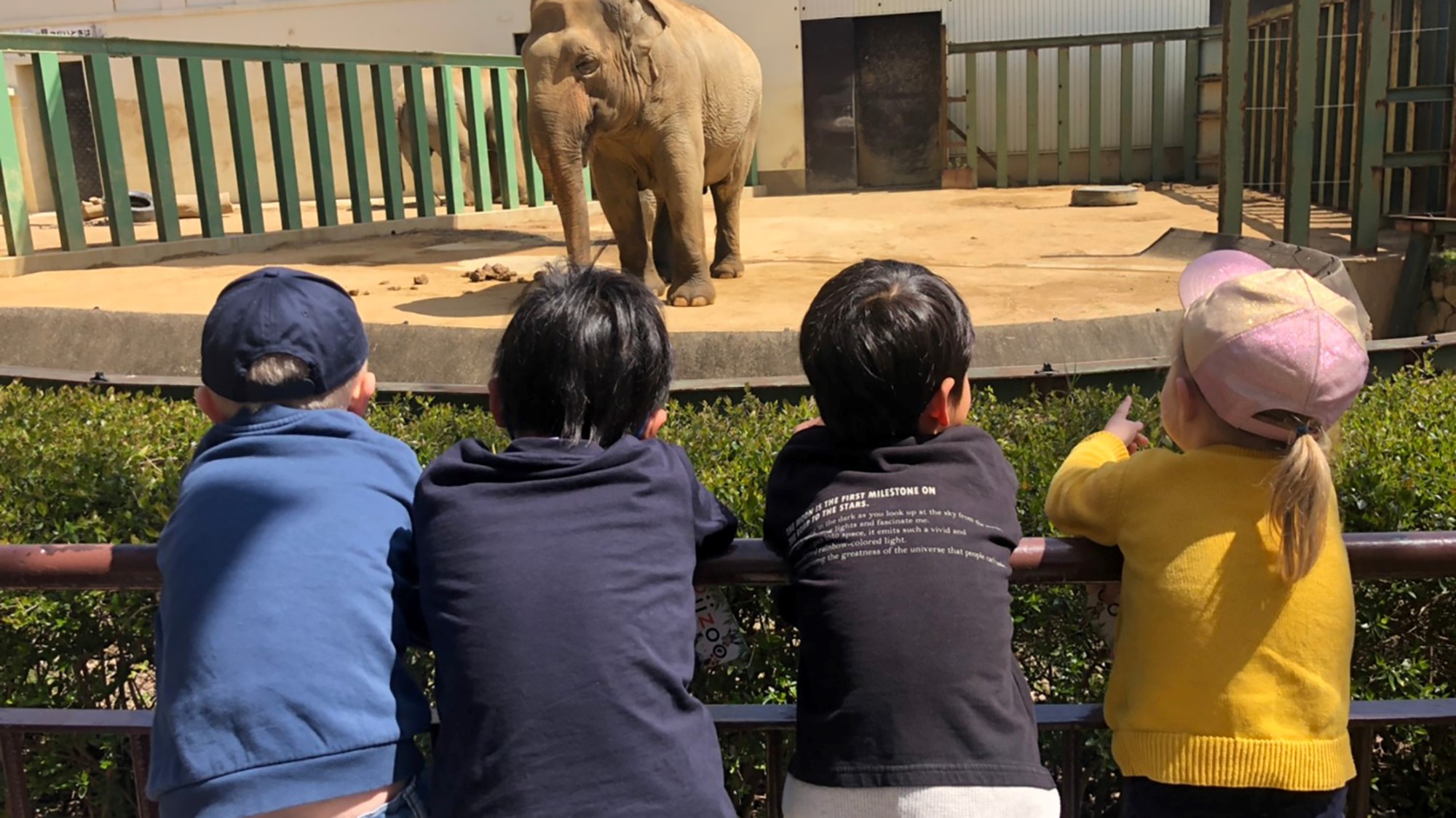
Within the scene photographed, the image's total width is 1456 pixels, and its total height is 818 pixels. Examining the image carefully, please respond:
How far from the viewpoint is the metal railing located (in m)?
1.95

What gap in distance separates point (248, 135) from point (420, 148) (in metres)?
1.97

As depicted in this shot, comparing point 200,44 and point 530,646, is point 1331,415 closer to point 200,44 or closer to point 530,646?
point 530,646

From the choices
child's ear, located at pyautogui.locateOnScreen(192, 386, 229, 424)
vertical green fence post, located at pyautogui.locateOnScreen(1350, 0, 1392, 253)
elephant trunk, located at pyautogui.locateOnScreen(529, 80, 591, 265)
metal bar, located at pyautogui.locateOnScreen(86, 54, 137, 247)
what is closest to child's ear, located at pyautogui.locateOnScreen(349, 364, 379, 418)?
child's ear, located at pyautogui.locateOnScreen(192, 386, 229, 424)

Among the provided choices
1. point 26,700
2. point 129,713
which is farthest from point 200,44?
point 129,713

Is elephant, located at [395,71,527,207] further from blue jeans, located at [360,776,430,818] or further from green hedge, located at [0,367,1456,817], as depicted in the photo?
blue jeans, located at [360,776,430,818]

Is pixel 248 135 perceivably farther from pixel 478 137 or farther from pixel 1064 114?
pixel 1064 114

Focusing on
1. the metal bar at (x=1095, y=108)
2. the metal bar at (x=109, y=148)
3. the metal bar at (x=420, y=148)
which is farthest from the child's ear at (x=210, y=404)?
the metal bar at (x=1095, y=108)

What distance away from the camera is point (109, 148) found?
1079cm

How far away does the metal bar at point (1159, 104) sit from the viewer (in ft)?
56.9

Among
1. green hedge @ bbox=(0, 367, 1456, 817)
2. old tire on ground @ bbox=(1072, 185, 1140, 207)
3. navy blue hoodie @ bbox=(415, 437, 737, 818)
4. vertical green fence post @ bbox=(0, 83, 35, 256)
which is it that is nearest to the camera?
navy blue hoodie @ bbox=(415, 437, 737, 818)

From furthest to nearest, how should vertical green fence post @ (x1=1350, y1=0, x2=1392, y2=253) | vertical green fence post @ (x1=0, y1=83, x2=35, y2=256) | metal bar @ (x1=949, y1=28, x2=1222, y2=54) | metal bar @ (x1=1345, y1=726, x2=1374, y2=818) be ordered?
metal bar @ (x1=949, y1=28, x2=1222, y2=54), vertical green fence post @ (x1=0, y1=83, x2=35, y2=256), vertical green fence post @ (x1=1350, y1=0, x2=1392, y2=253), metal bar @ (x1=1345, y1=726, x2=1374, y2=818)

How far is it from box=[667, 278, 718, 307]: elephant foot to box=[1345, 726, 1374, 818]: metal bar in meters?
5.43

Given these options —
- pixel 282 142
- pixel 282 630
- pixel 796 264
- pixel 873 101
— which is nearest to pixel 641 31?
pixel 796 264

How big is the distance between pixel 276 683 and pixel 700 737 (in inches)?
24.0
